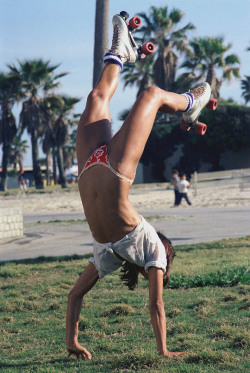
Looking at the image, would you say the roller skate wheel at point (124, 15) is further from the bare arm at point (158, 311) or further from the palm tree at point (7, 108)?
the palm tree at point (7, 108)

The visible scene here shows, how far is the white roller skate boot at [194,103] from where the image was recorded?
12.6 feet

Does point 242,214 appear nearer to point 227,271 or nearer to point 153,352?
point 227,271

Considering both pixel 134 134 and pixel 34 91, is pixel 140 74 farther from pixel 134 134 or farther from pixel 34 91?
pixel 134 134

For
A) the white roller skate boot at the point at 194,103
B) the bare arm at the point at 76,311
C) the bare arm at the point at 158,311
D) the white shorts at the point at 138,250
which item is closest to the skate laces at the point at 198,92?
the white roller skate boot at the point at 194,103

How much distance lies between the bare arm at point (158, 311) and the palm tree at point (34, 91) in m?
36.4

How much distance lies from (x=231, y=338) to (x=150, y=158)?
40988 millimetres

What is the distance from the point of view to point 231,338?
166 inches

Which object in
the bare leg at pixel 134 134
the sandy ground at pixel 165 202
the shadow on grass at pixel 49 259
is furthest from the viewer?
the sandy ground at pixel 165 202

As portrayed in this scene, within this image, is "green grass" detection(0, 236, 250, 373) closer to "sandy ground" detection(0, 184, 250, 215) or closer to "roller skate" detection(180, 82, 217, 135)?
"roller skate" detection(180, 82, 217, 135)

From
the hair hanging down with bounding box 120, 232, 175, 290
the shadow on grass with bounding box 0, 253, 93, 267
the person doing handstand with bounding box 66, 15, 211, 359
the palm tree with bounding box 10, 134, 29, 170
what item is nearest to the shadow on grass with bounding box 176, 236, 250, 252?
the shadow on grass with bounding box 0, 253, 93, 267

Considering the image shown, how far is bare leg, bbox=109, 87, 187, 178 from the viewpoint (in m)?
3.50

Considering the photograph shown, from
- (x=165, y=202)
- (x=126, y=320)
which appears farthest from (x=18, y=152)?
(x=126, y=320)

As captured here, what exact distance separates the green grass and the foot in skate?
2.12 metres

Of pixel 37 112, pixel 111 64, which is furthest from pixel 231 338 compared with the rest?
pixel 37 112
